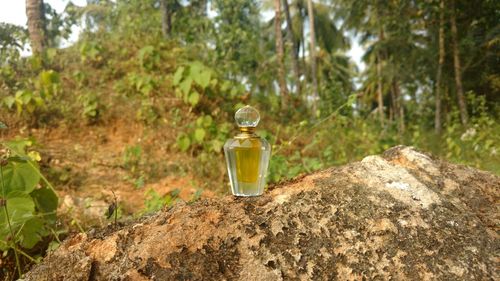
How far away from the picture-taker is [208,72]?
5.48 meters

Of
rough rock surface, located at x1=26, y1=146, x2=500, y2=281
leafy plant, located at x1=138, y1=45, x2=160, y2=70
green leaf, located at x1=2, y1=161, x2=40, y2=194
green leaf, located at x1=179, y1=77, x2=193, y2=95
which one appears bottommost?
rough rock surface, located at x1=26, y1=146, x2=500, y2=281

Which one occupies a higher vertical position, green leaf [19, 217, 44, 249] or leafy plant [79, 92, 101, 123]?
leafy plant [79, 92, 101, 123]

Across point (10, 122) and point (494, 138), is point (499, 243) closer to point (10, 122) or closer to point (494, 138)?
point (494, 138)

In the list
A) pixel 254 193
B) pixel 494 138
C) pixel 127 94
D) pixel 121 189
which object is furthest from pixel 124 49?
pixel 254 193

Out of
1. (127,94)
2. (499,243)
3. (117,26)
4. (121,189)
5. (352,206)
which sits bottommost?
(121,189)

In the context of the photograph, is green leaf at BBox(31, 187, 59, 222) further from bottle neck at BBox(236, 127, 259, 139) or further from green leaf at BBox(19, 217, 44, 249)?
bottle neck at BBox(236, 127, 259, 139)

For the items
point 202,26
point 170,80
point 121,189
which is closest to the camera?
point 121,189

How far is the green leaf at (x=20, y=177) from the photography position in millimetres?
1952

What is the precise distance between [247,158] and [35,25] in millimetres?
7786

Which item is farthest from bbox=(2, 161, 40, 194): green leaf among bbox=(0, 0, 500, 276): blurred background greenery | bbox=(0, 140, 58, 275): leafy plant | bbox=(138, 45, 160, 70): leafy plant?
bbox=(138, 45, 160, 70): leafy plant

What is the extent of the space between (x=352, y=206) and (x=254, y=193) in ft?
1.00

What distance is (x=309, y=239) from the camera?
108cm

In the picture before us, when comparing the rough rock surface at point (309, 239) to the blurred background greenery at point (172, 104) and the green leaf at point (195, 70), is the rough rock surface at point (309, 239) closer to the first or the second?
the blurred background greenery at point (172, 104)

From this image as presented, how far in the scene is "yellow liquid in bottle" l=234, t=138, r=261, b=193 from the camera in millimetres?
1336
